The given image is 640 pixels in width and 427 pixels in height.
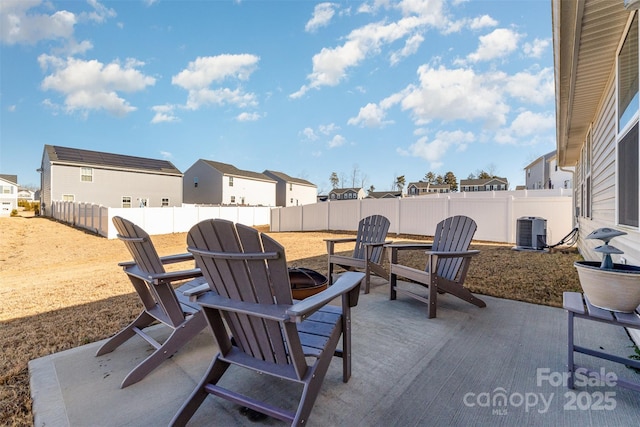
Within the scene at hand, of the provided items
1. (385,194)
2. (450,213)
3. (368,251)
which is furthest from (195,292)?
(385,194)

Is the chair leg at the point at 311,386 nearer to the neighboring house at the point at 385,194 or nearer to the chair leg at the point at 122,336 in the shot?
the chair leg at the point at 122,336

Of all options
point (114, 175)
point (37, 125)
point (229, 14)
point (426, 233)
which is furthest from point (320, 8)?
point (37, 125)

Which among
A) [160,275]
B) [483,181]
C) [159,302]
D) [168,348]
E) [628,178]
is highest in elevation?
[483,181]

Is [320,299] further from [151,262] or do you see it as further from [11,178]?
[11,178]

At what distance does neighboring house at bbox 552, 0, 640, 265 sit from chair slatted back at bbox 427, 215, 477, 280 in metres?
1.00

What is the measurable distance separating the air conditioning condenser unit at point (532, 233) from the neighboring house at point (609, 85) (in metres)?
3.28

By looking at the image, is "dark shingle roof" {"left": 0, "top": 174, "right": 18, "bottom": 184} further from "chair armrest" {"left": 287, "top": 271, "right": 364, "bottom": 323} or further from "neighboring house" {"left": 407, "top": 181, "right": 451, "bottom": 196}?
"neighboring house" {"left": 407, "top": 181, "right": 451, "bottom": 196}

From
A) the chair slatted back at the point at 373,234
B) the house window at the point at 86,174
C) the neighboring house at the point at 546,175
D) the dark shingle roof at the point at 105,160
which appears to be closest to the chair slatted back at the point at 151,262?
the chair slatted back at the point at 373,234

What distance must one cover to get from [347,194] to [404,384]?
140ft

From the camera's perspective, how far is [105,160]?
18781mm

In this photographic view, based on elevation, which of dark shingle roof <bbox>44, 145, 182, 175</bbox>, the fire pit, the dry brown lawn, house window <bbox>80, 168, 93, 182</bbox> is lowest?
the dry brown lawn

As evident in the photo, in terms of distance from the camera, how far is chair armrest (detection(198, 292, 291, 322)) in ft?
3.96

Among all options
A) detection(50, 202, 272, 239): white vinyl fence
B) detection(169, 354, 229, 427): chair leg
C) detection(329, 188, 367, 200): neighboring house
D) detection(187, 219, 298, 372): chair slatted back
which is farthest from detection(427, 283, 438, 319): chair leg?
detection(329, 188, 367, 200): neighboring house

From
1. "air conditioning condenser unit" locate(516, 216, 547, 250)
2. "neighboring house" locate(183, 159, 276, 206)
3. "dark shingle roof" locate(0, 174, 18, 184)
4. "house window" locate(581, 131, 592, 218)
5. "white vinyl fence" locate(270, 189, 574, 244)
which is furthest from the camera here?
"dark shingle roof" locate(0, 174, 18, 184)
